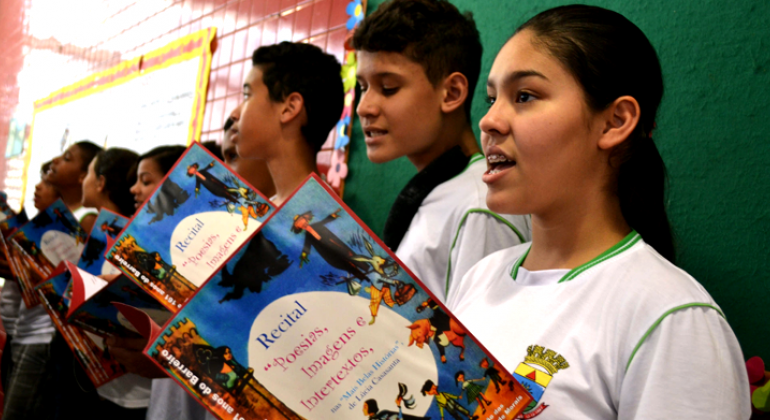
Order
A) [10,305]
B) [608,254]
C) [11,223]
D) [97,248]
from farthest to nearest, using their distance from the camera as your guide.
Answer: [10,305]
[11,223]
[97,248]
[608,254]

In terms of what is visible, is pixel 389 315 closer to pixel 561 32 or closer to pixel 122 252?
pixel 561 32

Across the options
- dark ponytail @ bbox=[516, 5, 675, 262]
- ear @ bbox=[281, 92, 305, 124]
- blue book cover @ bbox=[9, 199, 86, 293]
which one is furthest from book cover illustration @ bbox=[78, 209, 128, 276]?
dark ponytail @ bbox=[516, 5, 675, 262]

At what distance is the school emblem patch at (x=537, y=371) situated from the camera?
607mm

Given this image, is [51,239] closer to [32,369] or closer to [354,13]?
[32,369]

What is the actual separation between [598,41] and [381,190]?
1.19m

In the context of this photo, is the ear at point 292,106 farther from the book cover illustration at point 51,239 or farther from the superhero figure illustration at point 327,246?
the superhero figure illustration at point 327,246

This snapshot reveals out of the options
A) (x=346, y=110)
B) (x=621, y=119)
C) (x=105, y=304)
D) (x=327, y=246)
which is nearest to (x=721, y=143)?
(x=621, y=119)

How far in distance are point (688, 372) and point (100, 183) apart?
2.40 m

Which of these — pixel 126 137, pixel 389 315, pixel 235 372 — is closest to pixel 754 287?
pixel 389 315

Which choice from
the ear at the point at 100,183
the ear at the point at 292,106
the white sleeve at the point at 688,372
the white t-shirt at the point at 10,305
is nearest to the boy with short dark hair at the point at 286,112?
the ear at the point at 292,106

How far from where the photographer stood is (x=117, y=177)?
245 cm

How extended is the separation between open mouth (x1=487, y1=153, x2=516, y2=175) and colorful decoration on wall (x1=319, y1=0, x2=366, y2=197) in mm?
1262

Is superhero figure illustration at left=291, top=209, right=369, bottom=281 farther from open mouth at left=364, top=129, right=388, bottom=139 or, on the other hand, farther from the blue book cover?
the blue book cover

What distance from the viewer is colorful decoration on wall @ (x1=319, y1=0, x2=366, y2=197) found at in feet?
6.43
